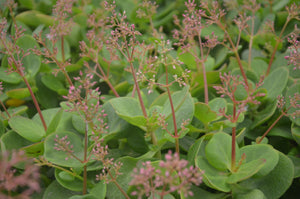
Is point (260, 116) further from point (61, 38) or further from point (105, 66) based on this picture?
point (61, 38)

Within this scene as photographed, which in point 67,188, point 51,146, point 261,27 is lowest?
point 67,188

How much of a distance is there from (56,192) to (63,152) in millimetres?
119

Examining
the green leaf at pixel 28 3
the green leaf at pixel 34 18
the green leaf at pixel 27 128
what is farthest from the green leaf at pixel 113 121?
the green leaf at pixel 28 3

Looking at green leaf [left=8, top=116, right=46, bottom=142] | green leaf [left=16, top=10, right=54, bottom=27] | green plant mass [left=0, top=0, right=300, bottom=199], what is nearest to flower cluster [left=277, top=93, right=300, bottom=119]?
green plant mass [left=0, top=0, right=300, bottom=199]

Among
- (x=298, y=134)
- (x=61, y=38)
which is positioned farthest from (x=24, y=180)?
(x=61, y=38)

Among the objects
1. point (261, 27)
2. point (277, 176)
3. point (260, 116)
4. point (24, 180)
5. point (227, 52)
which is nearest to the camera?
point (24, 180)

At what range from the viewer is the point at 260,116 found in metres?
1.21

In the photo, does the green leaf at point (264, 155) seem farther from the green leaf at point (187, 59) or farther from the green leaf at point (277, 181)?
the green leaf at point (187, 59)

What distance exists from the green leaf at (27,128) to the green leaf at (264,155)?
622mm

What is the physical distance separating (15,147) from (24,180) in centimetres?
52

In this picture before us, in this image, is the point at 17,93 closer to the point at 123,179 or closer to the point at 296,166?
the point at 123,179

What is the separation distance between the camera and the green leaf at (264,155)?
934 mm

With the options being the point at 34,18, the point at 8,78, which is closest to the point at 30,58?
the point at 8,78

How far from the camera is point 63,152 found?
1025 mm
